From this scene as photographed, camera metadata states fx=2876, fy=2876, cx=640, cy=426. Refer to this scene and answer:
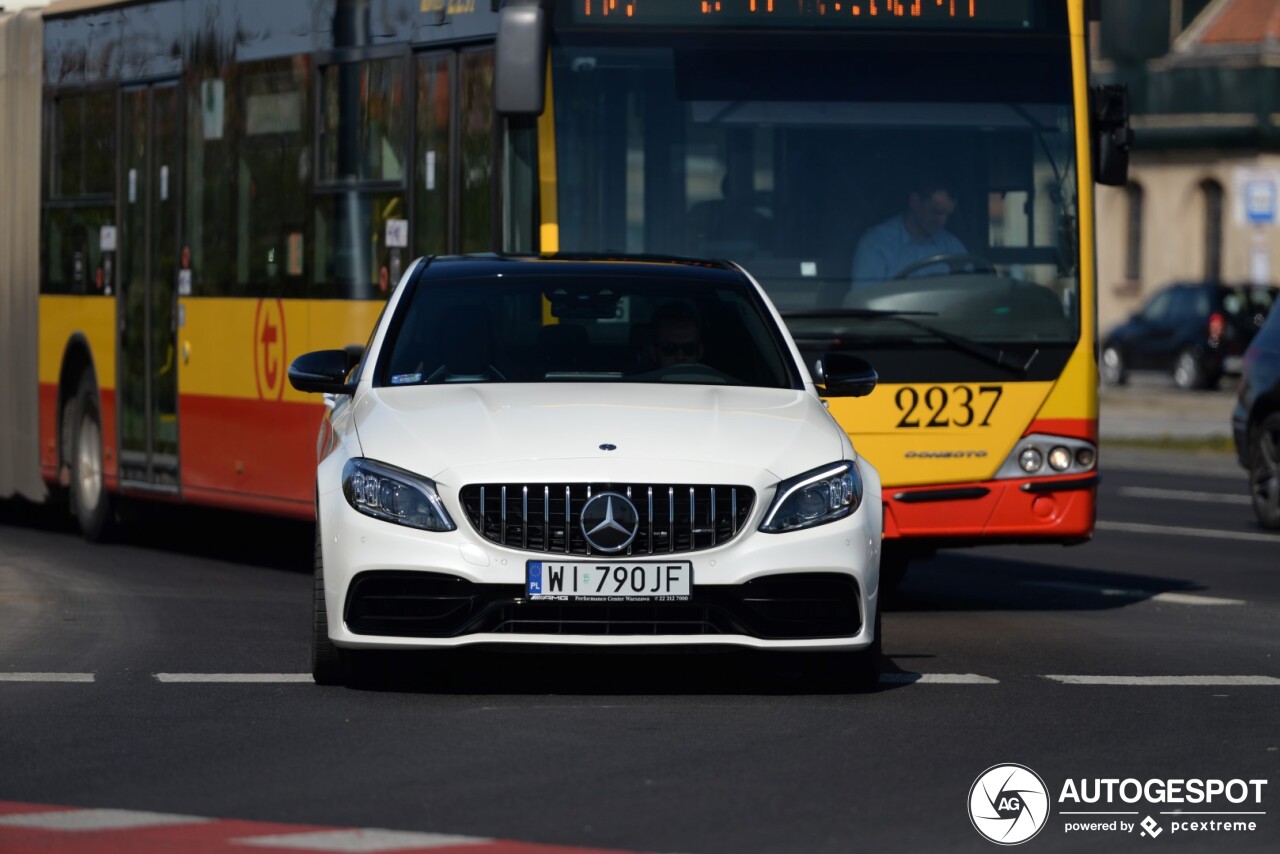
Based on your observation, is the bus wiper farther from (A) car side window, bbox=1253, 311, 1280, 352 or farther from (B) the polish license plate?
(A) car side window, bbox=1253, 311, 1280, 352

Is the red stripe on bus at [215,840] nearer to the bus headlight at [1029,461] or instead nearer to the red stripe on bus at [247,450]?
the bus headlight at [1029,461]

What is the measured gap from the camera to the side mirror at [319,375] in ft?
34.8

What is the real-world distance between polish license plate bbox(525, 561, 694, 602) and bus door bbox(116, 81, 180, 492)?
7220 millimetres

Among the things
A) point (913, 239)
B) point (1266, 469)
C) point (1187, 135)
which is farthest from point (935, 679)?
point (1187, 135)

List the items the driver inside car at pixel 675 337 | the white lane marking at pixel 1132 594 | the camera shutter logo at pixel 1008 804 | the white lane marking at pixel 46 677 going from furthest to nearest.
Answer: the white lane marking at pixel 1132 594
the driver inside car at pixel 675 337
the white lane marking at pixel 46 677
the camera shutter logo at pixel 1008 804

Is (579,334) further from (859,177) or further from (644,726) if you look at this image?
(859,177)

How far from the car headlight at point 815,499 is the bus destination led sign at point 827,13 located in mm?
4025

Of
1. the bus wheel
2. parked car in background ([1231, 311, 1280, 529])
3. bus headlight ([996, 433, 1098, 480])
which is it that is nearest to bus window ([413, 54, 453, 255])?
bus headlight ([996, 433, 1098, 480])

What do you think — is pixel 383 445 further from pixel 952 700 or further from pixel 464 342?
pixel 952 700

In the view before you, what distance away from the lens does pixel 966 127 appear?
1303 centimetres

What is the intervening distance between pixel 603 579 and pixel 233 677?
1741 millimetres

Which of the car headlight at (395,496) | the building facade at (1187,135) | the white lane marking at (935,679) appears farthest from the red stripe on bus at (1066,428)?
the building facade at (1187,135)

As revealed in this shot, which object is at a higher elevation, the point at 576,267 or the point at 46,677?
the point at 576,267

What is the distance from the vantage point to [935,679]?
10.4 m
